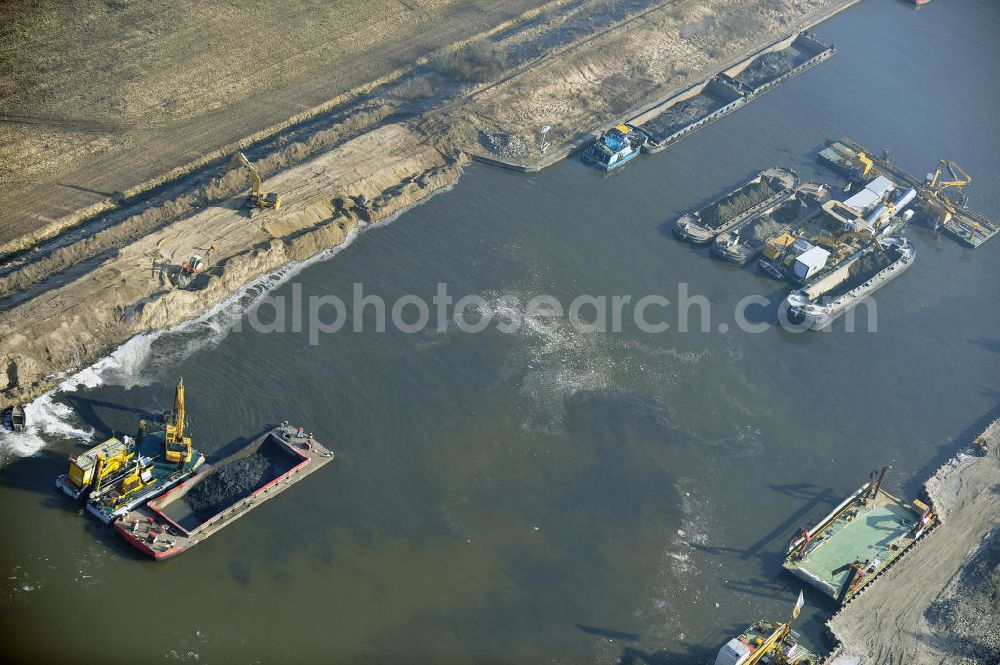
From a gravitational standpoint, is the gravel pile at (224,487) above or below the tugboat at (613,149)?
below

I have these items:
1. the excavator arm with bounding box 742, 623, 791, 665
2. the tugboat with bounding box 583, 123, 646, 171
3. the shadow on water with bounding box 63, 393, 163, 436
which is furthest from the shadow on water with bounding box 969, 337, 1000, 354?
the shadow on water with bounding box 63, 393, 163, 436

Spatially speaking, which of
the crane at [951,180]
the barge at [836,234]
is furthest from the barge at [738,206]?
the crane at [951,180]

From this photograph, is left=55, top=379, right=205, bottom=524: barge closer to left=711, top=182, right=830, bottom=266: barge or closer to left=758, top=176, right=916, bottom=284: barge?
left=711, top=182, right=830, bottom=266: barge

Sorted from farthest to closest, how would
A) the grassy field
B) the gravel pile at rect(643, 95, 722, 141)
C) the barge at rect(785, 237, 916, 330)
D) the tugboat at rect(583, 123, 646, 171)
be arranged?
the gravel pile at rect(643, 95, 722, 141)
the tugboat at rect(583, 123, 646, 171)
the grassy field
the barge at rect(785, 237, 916, 330)

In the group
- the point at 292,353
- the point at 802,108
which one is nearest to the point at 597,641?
the point at 292,353

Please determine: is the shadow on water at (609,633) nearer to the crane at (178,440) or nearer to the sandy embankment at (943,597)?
the sandy embankment at (943,597)

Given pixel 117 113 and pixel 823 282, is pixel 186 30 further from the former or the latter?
pixel 823 282
